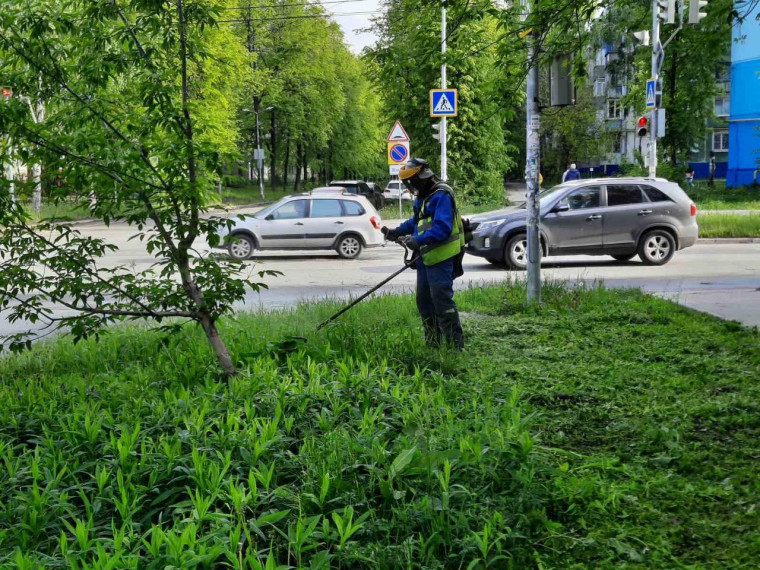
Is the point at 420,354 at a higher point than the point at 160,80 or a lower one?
lower

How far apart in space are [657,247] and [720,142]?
57394 mm

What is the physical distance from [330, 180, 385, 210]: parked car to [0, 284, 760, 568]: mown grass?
113 ft

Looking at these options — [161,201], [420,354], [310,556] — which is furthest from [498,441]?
[161,201]

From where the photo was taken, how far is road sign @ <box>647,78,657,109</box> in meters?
22.9

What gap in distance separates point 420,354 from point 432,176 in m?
1.80

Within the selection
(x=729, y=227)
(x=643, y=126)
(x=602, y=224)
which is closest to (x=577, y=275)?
(x=602, y=224)

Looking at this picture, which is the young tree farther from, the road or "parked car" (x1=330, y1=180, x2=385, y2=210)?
"parked car" (x1=330, y1=180, x2=385, y2=210)

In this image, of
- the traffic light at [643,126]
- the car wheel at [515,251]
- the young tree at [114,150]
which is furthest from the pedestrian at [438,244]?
the traffic light at [643,126]

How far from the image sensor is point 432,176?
24.5 ft

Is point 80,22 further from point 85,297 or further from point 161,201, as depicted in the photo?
point 85,297

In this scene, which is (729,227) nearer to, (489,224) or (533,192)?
(489,224)

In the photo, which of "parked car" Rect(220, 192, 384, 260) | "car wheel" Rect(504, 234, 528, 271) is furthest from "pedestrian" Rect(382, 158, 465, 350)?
"parked car" Rect(220, 192, 384, 260)

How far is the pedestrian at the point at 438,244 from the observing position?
7168 mm

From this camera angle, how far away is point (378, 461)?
3.98 m
